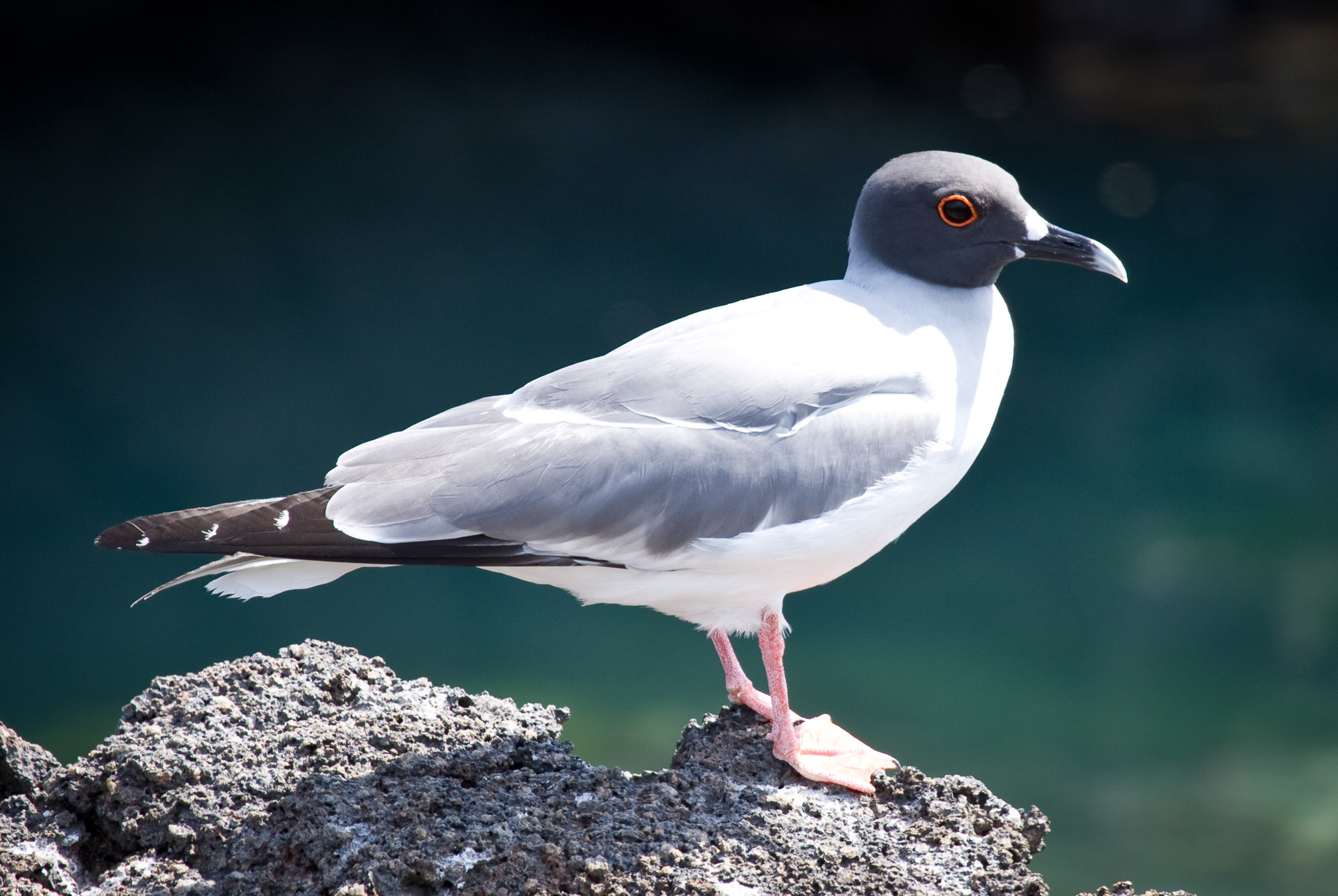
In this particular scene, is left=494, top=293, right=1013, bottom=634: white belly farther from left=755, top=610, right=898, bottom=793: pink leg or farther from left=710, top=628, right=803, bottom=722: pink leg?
left=710, top=628, right=803, bottom=722: pink leg

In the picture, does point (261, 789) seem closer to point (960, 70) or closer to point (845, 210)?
point (845, 210)

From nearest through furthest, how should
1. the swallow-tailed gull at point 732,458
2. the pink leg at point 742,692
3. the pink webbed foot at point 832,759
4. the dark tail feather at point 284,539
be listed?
the dark tail feather at point 284,539, the swallow-tailed gull at point 732,458, the pink webbed foot at point 832,759, the pink leg at point 742,692

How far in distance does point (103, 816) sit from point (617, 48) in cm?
827

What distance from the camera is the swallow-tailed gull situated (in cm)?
248

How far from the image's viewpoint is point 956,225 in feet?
9.40

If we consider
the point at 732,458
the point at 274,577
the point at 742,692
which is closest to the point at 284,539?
the point at 274,577

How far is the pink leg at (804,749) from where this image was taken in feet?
8.91

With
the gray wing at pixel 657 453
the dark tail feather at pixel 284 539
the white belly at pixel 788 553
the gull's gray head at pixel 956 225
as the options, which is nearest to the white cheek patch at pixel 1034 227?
the gull's gray head at pixel 956 225

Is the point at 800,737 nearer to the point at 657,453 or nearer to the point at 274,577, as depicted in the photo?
the point at 657,453

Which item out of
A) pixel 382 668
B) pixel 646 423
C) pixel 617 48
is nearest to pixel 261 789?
pixel 382 668

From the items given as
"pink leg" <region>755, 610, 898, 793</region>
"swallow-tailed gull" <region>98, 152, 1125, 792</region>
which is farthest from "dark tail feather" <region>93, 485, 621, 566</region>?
"pink leg" <region>755, 610, 898, 793</region>

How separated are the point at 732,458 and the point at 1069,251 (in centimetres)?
94

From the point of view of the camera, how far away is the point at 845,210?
923 centimetres

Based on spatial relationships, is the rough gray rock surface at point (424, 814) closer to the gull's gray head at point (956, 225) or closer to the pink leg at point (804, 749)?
the pink leg at point (804, 749)
